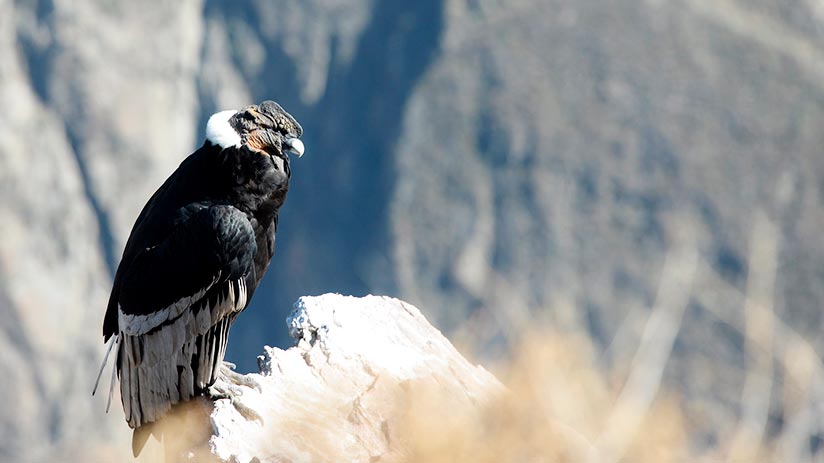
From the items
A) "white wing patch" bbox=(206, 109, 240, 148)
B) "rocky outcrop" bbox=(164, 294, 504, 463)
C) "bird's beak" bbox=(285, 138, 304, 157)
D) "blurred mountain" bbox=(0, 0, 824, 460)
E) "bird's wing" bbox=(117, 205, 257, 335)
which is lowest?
"rocky outcrop" bbox=(164, 294, 504, 463)

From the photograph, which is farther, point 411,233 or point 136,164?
point 136,164

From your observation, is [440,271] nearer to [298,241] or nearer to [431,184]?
[431,184]

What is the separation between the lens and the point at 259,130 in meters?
8.73

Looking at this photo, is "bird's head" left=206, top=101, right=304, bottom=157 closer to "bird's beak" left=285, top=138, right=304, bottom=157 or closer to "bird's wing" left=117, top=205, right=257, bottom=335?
"bird's beak" left=285, top=138, right=304, bottom=157

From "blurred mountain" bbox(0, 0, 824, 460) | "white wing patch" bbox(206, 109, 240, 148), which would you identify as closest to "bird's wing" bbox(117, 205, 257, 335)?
"white wing patch" bbox(206, 109, 240, 148)

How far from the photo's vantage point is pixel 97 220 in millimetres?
81688

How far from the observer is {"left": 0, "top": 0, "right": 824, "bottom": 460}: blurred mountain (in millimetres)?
69500

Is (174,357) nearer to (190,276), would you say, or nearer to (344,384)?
(190,276)

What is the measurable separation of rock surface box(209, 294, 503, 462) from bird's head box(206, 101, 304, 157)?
117 centimetres

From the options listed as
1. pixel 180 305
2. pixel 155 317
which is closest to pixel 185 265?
pixel 180 305

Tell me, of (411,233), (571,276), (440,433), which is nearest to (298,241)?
(411,233)

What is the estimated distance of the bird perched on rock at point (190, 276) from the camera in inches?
317

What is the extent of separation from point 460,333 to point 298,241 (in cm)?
7699

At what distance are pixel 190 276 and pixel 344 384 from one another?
1.36 metres
